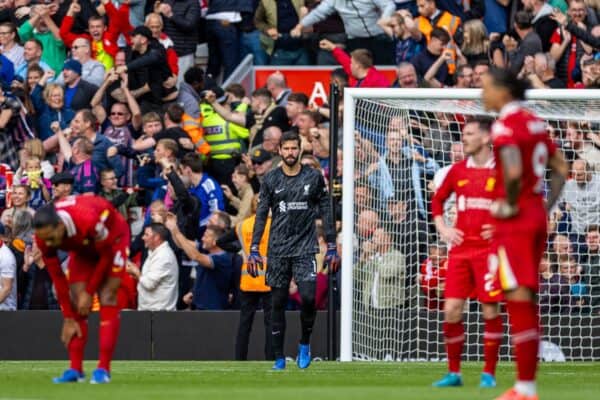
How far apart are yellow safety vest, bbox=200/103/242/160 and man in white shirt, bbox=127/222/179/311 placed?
2.49 m

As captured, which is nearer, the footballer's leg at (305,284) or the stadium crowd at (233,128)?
the footballer's leg at (305,284)

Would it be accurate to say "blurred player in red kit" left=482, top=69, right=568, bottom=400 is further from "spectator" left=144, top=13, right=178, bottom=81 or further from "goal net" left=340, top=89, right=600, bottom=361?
"spectator" left=144, top=13, right=178, bottom=81

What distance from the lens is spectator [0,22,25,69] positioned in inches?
878

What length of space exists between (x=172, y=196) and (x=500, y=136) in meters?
10.8

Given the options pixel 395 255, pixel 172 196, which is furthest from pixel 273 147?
pixel 395 255

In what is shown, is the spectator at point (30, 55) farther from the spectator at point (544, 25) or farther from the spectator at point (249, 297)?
the spectator at point (544, 25)

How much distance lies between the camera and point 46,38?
74.9 ft

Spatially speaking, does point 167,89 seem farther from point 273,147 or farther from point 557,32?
point 557,32

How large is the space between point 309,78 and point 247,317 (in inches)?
265

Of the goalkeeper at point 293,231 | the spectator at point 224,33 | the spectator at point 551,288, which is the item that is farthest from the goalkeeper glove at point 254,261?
the spectator at point 224,33

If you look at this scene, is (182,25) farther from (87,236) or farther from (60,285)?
(87,236)

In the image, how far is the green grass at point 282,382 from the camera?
10.1m

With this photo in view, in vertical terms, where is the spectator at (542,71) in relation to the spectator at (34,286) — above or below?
above

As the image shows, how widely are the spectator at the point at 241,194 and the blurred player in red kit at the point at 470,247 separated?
24.3ft
